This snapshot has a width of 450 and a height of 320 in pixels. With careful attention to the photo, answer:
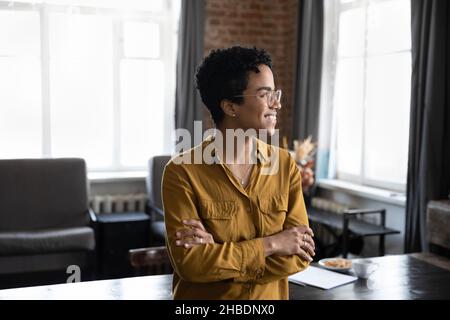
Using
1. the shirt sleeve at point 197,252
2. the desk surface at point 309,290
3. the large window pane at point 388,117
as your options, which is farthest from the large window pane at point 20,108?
the shirt sleeve at point 197,252

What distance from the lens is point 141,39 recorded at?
16.9ft

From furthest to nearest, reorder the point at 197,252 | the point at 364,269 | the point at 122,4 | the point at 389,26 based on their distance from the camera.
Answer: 1. the point at 122,4
2. the point at 389,26
3. the point at 364,269
4. the point at 197,252

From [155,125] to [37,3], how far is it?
1475 millimetres

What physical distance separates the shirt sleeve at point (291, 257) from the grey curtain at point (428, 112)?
86.6 inches

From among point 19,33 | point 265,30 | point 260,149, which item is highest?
point 265,30

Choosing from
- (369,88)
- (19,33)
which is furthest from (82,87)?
(369,88)

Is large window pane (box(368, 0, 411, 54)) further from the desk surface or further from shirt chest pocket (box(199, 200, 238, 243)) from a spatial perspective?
shirt chest pocket (box(199, 200, 238, 243))

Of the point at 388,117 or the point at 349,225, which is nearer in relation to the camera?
the point at 349,225

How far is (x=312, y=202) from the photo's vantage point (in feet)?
16.2

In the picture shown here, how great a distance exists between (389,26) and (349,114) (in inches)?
32.7

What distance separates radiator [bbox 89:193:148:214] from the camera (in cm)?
487

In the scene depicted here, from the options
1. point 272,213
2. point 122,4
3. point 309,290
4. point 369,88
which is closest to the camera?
point 272,213

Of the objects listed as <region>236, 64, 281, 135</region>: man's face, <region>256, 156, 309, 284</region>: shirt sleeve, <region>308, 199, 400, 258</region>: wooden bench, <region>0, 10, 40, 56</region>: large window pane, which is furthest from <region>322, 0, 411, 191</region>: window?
<region>236, 64, 281, 135</region>: man's face

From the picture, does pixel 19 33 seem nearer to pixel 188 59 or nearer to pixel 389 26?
pixel 188 59
